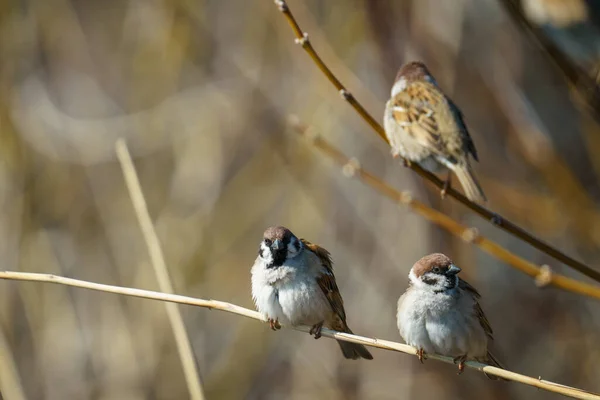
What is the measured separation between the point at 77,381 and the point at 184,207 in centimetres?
155

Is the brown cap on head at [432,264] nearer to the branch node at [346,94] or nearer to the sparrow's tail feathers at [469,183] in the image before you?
the sparrow's tail feathers at [469,183]

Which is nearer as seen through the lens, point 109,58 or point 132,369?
point 132,369

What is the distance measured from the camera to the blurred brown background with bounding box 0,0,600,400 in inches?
229

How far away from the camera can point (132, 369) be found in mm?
5801

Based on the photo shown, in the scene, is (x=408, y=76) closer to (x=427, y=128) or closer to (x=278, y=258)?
(x=427, y=128)

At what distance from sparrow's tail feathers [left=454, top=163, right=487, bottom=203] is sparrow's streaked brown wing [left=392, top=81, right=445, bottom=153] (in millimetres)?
158

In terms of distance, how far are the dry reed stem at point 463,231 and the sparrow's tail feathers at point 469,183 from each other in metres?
0.87

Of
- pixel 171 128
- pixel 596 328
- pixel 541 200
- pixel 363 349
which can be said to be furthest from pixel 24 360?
pixel 596 328

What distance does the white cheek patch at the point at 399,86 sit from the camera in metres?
4.26

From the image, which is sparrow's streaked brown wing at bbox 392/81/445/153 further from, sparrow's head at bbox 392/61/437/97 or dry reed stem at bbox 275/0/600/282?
dry reed stem at bbox 275/0/600/282

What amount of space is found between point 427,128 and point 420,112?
0.56 ft

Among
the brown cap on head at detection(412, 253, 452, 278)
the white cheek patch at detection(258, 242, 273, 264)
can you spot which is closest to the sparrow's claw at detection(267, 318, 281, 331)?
the white cheek patch at detection(258, 242, 273, 264)

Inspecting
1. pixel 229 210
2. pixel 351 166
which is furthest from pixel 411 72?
pixel 229 210

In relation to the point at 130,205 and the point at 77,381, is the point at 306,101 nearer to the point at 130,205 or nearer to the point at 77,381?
the point at 130,205
